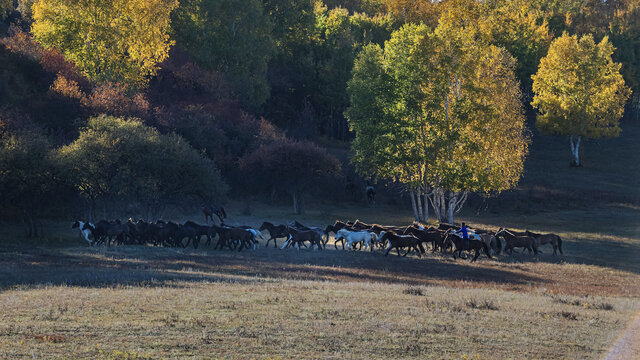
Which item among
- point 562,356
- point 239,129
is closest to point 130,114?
point 239,129

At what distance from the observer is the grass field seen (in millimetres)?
15680

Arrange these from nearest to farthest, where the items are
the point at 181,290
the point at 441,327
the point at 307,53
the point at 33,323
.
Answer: the point at 33,323 → the point at 441,327 → the point at 181,290 → the point at 307,53

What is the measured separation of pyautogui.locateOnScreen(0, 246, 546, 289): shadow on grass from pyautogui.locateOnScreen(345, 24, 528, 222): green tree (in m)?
19.0

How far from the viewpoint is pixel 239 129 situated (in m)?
73.9

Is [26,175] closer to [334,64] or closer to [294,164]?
[294,164]

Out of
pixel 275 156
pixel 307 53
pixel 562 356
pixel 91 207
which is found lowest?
pixel 562 356

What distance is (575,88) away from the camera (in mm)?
89688

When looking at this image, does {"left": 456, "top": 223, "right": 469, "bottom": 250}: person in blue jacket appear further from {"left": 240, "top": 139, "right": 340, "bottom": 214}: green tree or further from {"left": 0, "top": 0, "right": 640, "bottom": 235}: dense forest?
{"left": 240, "top": 139, "right": 340, "bottom": 214}: green tree

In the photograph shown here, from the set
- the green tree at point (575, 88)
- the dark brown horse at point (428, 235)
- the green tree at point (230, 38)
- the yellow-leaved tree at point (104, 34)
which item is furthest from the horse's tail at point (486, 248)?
the green tree at point (575, 88)

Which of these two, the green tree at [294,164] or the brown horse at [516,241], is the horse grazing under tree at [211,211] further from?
the brown horse at [516,241]

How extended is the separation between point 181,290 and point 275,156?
42.6 meters

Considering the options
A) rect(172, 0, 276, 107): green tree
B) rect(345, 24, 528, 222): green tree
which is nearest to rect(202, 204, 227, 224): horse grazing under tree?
rect(345, 24, 528, 222): green tree

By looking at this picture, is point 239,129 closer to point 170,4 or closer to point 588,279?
point 170,4

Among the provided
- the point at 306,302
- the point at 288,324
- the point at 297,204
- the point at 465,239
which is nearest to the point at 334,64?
the point at 297,204
